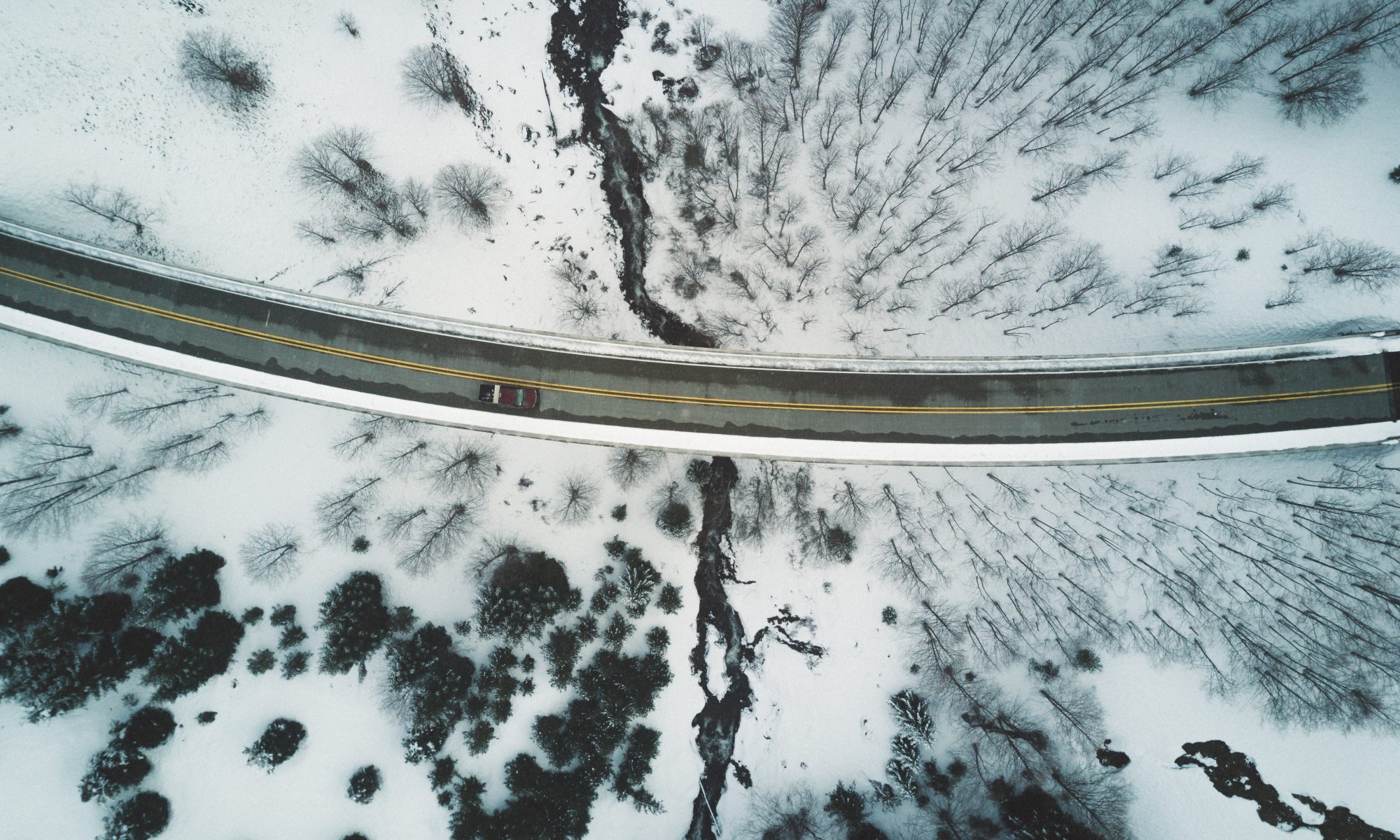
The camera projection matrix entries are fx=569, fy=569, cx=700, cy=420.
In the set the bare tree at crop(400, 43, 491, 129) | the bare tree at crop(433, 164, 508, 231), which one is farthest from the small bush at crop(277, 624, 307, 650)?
the bare tree at crop(400, 43, 491, 129)

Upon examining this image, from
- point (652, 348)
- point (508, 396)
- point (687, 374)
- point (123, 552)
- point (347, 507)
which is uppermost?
point (652, 348)

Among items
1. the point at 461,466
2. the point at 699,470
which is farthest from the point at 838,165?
the point at 461,466

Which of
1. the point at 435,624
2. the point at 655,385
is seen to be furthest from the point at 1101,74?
the point at 435,624

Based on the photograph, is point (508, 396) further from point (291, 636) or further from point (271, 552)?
point (291, 636)

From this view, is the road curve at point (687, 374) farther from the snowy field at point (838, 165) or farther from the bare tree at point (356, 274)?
the snowy field at point (838, 165)

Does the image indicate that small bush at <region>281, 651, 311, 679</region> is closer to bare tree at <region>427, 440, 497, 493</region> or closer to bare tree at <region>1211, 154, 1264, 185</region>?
bare tree at <region>427, 440, 497, 493</region>

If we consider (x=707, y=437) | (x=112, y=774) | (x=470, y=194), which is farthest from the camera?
(x=470, y=194)

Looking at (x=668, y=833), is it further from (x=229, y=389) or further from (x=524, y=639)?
(x=229, y=389)
